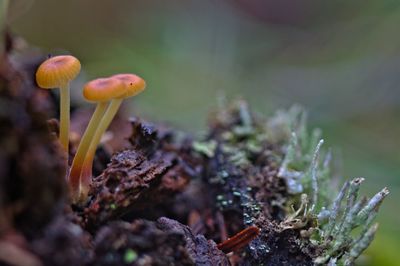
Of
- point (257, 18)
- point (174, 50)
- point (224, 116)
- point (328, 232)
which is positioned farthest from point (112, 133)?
point (257, 18)

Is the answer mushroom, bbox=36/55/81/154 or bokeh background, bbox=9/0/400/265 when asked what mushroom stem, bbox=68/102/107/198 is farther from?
bokeh background, bbox=9/0/400/265

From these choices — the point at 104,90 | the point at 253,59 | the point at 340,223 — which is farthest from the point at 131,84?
the point at 253,59

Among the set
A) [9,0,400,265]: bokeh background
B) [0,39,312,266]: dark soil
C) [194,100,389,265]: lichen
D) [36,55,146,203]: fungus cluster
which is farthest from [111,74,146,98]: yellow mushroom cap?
[9,0,400,265]: bokeh background

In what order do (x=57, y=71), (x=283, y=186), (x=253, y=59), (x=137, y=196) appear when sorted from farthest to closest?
(x=253, y=59) → (x=283, y=186) → (x=137, y=196) → (x=57, y=71)

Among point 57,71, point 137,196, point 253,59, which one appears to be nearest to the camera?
point 57,71

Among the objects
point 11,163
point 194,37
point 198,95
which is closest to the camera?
point 11,163

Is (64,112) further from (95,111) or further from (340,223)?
(340,223)

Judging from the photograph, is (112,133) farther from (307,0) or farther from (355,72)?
(307,0)

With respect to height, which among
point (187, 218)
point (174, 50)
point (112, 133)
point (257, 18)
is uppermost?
point (257, 18)
